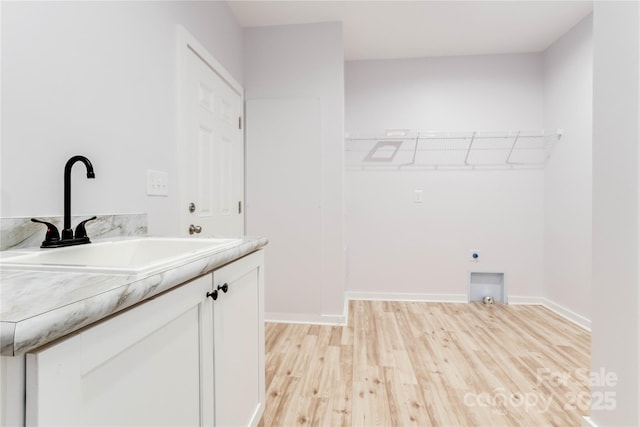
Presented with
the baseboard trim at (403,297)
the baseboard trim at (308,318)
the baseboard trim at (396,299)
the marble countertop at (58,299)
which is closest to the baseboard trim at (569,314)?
the baseboard trim at (396,299)

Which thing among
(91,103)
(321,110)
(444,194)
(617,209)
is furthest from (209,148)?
(444,194)

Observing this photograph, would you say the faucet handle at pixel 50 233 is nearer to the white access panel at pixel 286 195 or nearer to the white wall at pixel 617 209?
the white access panel at pixel 286 195

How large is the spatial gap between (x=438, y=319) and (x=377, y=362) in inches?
39.2

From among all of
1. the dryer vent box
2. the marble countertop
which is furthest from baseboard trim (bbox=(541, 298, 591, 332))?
the marble countertop

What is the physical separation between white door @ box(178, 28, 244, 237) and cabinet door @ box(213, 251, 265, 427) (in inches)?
30.4

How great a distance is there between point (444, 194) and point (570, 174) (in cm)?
102

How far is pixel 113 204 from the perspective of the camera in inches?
48.0

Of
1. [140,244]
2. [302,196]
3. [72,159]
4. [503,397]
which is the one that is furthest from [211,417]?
[302,196]

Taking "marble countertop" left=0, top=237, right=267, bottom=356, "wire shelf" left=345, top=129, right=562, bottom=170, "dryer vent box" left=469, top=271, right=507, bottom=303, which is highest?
"wire shelf" left=345, top=129, right=562, bottom=170

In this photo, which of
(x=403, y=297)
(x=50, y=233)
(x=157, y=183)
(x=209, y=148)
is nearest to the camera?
(x=50, y=233)

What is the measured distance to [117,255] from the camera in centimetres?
106

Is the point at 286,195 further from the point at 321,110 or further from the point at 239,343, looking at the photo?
the point at 239,343

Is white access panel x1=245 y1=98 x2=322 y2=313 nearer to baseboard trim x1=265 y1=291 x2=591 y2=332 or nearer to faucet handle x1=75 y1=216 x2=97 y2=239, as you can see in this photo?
baseboard trim x1=265 y1=291 x2=591 y2=332

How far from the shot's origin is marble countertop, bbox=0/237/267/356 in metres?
0.34
